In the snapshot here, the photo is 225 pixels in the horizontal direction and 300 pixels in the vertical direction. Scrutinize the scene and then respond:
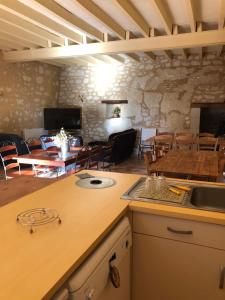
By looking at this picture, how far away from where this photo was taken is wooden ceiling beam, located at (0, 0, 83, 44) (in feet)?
11.0

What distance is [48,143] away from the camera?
17.7 ft

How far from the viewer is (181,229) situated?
1361 mm

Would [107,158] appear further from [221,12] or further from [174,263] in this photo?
[174,263]

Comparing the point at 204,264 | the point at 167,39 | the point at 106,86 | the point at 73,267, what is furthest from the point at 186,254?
the point at 106,86

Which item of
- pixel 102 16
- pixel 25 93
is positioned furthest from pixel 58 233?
pixel 25 93

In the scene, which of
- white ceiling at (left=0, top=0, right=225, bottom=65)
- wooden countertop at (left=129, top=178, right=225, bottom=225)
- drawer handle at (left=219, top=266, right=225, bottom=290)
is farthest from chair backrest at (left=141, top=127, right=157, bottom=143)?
drawer handle at (left=219, top=266, right=225, bottom=290)

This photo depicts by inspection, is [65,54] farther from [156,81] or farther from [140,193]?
[140,193]

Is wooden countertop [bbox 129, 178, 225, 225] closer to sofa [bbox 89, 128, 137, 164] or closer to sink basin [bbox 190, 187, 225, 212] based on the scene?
sink basin [bbox 190, 187, 225, 212]

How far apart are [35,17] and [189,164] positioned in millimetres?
2937

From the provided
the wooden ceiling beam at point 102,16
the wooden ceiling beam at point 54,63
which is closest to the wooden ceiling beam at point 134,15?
the wooden ceiling beam at point 102,16

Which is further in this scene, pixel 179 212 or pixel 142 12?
pixel 142 12

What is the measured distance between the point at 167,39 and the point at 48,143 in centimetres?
298

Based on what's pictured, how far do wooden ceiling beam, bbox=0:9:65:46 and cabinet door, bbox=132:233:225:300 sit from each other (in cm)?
375

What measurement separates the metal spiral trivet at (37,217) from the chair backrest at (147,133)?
605cm
